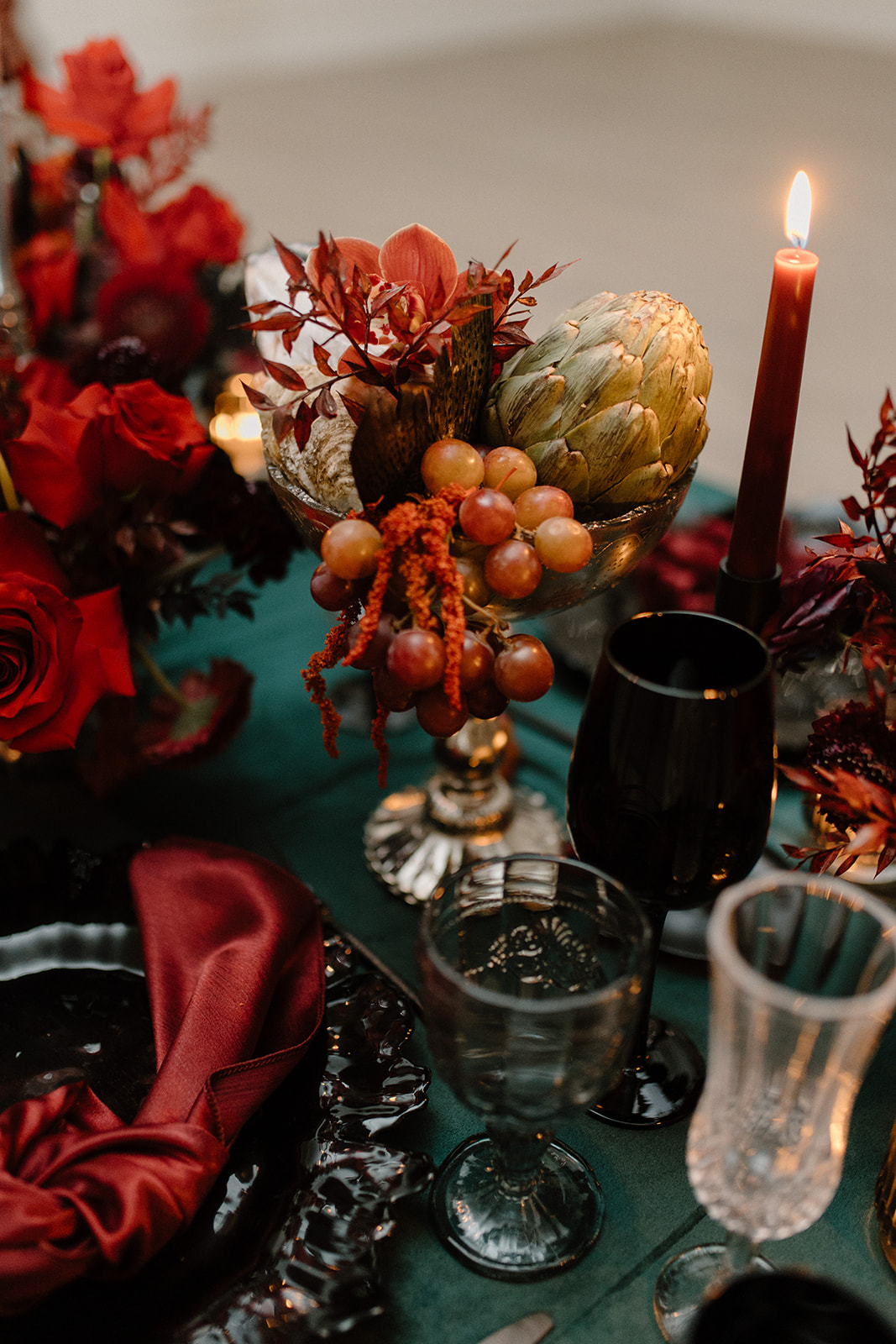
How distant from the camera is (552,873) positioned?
0.50m

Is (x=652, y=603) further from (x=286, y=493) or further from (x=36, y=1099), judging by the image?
(x=36, y=1099)

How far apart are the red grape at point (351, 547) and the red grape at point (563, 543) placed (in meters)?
0.08

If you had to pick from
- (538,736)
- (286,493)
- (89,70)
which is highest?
(89,70)

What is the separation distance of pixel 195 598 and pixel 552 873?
15.1 inches

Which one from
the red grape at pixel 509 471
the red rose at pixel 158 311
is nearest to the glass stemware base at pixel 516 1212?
the red grape at pixel 509 471

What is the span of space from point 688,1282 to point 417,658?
12.1 inches

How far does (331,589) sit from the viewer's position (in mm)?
550

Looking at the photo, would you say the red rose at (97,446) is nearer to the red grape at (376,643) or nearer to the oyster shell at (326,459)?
the oyster shell at (326,459)

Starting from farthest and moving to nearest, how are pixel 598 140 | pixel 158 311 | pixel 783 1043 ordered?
1. pixel 598 140
2. pixel 158 311
3. pixel 783 1043

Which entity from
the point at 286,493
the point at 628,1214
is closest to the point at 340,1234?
the point at 628,1214

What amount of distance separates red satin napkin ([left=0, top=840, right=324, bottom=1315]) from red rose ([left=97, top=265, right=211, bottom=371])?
531mm

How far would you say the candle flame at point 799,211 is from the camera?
2.05 ft

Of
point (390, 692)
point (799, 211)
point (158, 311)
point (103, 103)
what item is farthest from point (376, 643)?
point (103, 103)

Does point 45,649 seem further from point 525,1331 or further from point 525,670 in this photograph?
point 525,1331
